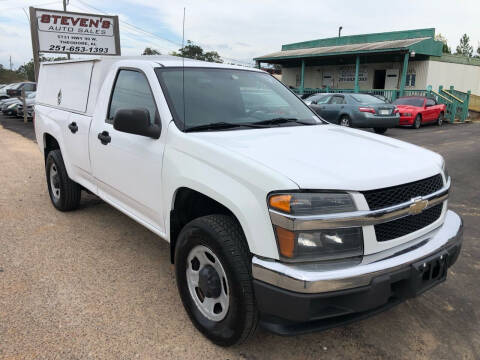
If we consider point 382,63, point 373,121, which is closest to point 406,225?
point 373,121

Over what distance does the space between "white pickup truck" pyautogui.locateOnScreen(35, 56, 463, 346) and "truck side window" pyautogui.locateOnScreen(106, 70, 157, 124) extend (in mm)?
15

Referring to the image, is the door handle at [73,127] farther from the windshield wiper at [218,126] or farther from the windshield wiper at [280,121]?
the windshield wiper at [280,121]

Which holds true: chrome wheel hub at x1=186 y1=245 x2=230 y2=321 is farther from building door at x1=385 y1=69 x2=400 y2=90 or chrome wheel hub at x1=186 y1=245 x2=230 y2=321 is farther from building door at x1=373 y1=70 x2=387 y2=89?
building door at x1=373 y1=70 x2=387 y2=89

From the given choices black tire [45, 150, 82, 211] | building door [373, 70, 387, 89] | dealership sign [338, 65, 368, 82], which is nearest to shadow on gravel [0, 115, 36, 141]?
black tire [45, 150, 82, 211]

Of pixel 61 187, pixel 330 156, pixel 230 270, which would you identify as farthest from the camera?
pixel 61 187

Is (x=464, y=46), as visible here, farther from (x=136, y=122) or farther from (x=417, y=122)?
(x=136, y=122)

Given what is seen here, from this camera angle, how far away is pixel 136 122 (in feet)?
9.37

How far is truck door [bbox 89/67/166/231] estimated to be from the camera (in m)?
3.10

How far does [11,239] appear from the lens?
429 cm

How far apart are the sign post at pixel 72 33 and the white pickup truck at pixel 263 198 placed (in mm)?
12028

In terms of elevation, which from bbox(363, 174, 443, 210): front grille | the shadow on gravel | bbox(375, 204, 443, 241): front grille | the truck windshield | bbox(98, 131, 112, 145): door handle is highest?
the truck windshield

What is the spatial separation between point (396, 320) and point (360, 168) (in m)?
1.32

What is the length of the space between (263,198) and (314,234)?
323 mm

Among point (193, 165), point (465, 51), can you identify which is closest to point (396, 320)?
point (193, 165)
